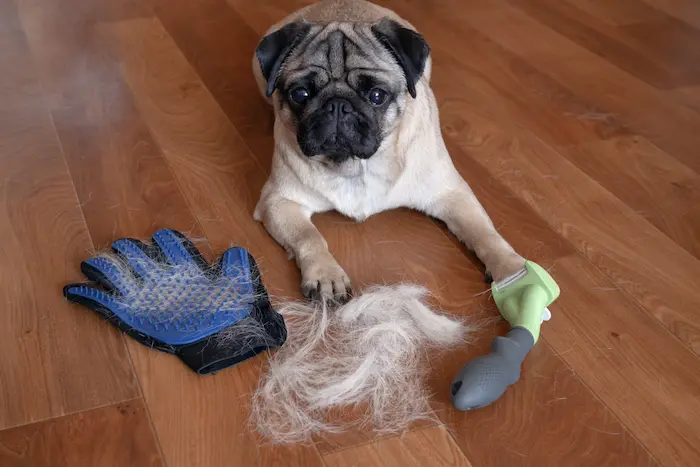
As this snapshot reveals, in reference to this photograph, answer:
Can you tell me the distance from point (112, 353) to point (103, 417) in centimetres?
20

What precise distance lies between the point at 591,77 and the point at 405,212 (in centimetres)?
127

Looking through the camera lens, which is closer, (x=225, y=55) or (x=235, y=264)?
(x=235, y=264)

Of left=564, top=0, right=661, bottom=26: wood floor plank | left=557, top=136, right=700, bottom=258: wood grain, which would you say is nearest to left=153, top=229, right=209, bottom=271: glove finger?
left=557, top=136, right=700, bottom=258: wood grain

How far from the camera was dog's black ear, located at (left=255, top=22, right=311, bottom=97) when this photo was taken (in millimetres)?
2119

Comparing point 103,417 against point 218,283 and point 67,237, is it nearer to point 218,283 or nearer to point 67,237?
point 218,283

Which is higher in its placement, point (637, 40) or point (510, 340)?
point (510, 340)

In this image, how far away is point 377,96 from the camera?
2145 mm

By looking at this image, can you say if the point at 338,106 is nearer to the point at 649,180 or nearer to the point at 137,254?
the point at 137,254

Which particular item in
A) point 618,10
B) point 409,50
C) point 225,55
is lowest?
point 225,55

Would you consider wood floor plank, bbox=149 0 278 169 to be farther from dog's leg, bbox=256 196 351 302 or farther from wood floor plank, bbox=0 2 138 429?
wood floor plank, bbox=0 2 138 429

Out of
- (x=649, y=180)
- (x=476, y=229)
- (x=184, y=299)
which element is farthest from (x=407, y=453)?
(x=649, y=180)

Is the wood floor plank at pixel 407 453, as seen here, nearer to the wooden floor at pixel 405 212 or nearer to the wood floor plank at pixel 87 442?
the wooden floor at pixel 405 212

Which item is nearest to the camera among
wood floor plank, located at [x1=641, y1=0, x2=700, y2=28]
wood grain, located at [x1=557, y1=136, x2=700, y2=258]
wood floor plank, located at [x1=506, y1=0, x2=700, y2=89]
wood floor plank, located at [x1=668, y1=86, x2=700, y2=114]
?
wood grain, located at [x1=557, y1=136, x2=700, y2=258]

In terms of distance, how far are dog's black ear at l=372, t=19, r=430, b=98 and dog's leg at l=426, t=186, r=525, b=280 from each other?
0.35 meters
